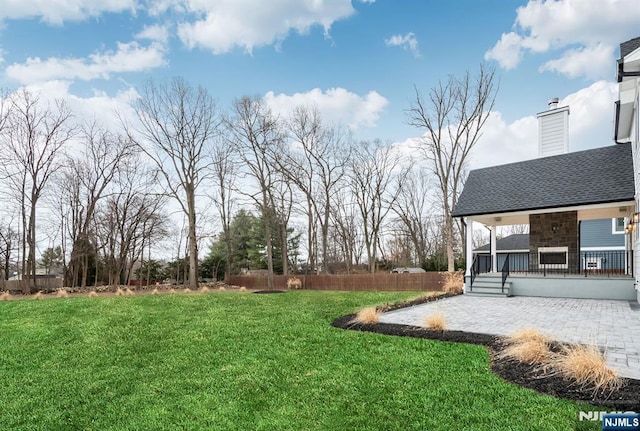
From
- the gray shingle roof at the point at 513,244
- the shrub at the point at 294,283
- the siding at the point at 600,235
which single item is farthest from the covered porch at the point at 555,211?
the gray shingle roof at the point at 513,244

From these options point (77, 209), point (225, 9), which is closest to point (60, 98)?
point (77, 209)

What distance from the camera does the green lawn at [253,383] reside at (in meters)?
3.38

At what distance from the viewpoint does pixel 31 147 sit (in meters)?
17.3

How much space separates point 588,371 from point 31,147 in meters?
21.6

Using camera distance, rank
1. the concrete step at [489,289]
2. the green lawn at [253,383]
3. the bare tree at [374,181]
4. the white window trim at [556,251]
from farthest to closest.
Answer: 1. the bare tree at [374,181]
2. the white window trim at [556,251]
3. the concrete step at [489,289]
4. the green lawn at [253,383]

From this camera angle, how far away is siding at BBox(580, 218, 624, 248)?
19.2 m

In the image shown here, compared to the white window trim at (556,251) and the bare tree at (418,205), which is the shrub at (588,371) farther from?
the bare tree at (418,205)

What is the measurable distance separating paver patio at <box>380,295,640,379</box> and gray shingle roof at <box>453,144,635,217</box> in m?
3.29

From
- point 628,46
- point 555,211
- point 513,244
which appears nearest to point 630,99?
point 628,46

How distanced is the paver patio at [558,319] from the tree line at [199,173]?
8891mm

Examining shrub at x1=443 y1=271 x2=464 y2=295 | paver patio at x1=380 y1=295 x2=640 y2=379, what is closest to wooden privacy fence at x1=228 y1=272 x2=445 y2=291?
shrub at x1=443 y1=271 x2=464 y2=295

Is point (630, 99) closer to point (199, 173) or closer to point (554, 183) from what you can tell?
point (554, 183)

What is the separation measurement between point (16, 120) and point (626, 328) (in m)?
22.4

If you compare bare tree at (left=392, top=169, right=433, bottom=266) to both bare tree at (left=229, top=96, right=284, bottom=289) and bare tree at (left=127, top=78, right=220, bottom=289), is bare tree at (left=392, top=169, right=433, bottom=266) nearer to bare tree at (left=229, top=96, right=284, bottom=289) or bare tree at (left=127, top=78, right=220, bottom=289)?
bare tree at (left=229, top=96, right=284, bottom=289)
